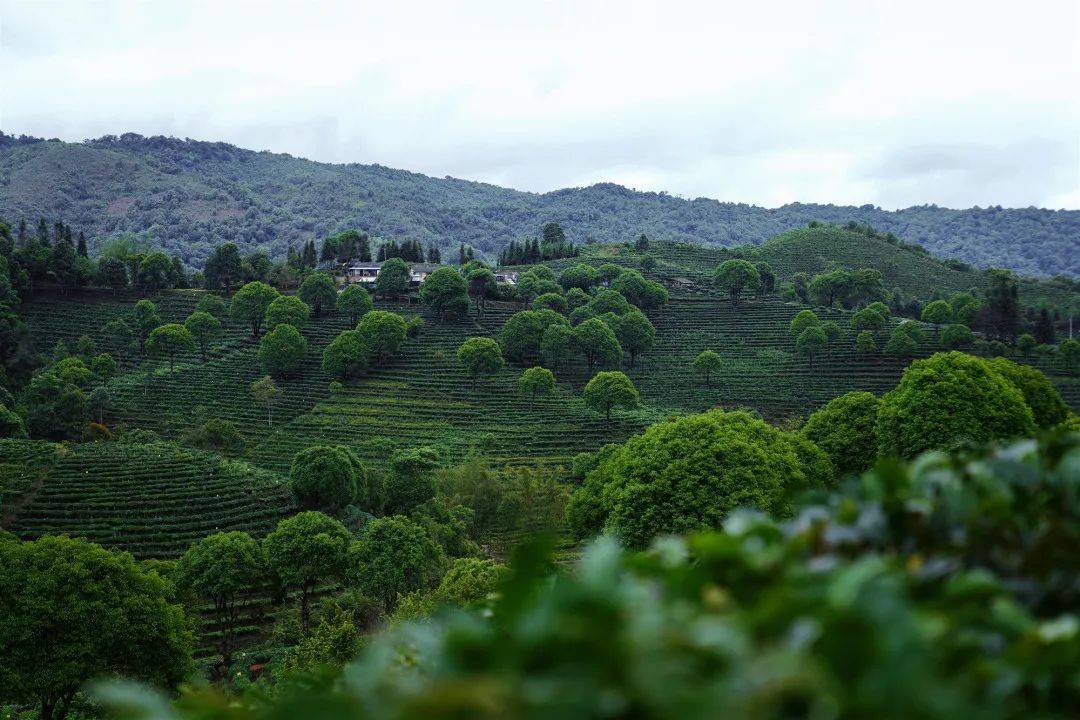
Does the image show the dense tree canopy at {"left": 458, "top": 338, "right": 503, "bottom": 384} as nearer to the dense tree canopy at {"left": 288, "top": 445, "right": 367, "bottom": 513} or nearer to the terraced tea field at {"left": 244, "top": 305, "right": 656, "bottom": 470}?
the terraced tea field at {"left": 244, "top": 305, "right": 656, "bottom": 470}

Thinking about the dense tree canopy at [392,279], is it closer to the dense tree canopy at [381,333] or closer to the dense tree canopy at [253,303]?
the dense tree canopy at [253,303]

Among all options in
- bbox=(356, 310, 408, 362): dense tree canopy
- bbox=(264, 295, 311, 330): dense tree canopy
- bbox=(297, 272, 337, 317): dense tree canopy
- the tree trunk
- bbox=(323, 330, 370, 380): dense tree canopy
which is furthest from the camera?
bbox=(297, 272, 337, 317): dense tree canopy

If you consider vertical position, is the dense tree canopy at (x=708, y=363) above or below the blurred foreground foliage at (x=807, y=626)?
below

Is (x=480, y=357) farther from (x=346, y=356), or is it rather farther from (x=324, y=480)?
(x=324, y=480)

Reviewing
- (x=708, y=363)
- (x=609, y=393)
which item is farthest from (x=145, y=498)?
(x=708, y=363)

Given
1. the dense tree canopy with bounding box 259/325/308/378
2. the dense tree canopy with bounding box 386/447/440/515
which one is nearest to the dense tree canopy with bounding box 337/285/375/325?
the dense tree canopy with bounding box 259/325/308/378

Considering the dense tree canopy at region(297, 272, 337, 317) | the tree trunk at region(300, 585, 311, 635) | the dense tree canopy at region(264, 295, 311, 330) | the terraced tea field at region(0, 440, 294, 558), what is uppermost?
the dense tree canopy at region(297, 272, 337, 317)

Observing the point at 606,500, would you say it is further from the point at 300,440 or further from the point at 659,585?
the point at 300,440

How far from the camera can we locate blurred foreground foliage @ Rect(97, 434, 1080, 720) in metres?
1.66

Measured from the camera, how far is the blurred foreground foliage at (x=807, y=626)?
1.66 m

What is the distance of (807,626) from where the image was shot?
1.91 metres

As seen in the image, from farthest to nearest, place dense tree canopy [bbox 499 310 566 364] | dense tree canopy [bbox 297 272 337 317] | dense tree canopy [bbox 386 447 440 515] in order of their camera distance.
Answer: dense tree canopy [bbox 297 272 337 317], dense tree canopy [bbox 499 310 566 364], dense tree canopy [bbox 386 447 440 515]

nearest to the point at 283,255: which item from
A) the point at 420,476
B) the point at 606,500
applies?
the point at 420,476

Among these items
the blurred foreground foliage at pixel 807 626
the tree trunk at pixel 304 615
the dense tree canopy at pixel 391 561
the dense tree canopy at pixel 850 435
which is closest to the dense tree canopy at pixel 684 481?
the dense tree canopy at pixel 850 435
